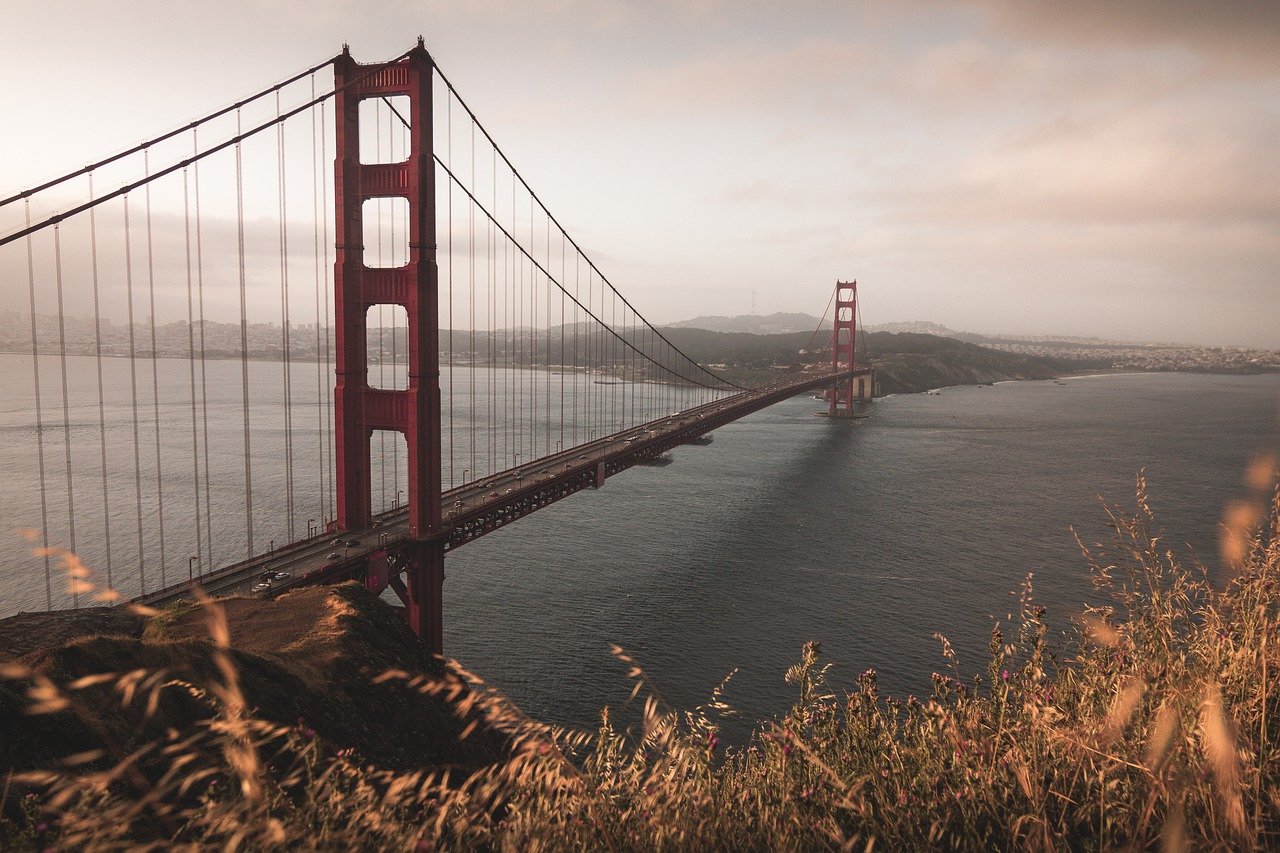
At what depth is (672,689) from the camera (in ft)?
77.4

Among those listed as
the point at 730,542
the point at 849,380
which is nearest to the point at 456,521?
the point at 730,542

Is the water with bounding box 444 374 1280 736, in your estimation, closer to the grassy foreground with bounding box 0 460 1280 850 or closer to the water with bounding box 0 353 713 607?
the water with bounding box 0 353 713 607

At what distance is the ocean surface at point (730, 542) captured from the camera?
26172 mm

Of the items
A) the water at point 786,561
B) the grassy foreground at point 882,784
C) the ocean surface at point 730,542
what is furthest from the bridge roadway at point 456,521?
the grassy foreground at point 882,784

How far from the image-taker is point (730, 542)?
41688 millimetres

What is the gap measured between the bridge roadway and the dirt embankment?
1.63 m

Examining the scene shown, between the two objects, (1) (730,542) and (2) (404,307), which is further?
(1) (730,542)

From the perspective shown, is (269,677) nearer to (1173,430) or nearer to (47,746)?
(47,746)

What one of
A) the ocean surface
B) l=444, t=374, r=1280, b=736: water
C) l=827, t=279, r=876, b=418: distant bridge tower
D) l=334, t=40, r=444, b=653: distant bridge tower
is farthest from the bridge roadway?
l=827, t=279, r=876, b=418: distant bridge tower

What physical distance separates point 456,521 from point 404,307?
6829mm

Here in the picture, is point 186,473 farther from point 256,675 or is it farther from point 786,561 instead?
point 256,675

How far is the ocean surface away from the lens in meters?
26.2

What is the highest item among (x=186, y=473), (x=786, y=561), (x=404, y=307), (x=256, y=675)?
(x=404, y=307)

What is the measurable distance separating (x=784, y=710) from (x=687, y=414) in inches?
1488
